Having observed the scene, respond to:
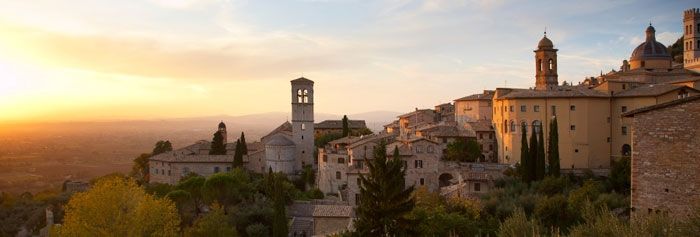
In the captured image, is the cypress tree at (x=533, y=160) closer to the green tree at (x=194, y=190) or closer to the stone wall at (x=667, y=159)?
the stone wall at (x=667, y=159)

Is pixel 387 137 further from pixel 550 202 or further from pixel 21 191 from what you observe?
pixel 21 191

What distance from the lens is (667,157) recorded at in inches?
446

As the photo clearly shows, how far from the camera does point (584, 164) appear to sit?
3725 cm

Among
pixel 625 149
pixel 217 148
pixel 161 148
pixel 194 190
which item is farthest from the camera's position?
pixel 161 148

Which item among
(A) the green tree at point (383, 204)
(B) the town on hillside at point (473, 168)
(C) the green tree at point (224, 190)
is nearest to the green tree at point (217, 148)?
(B) the town on hillside at point (473, 168)

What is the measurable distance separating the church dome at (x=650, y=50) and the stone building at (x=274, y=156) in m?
32.8

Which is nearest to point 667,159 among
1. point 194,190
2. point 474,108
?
point 194,190

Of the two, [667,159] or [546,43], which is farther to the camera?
[546,43]

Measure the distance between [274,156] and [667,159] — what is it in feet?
123

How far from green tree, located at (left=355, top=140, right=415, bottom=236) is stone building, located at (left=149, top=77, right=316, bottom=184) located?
25.5 m

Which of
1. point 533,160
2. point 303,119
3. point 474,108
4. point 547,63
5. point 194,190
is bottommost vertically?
point 194,190

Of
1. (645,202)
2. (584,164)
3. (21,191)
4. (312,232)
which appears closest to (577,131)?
(584,164)

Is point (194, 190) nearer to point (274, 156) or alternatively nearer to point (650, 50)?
point (274, 156)

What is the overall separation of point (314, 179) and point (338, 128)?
20681 mm
